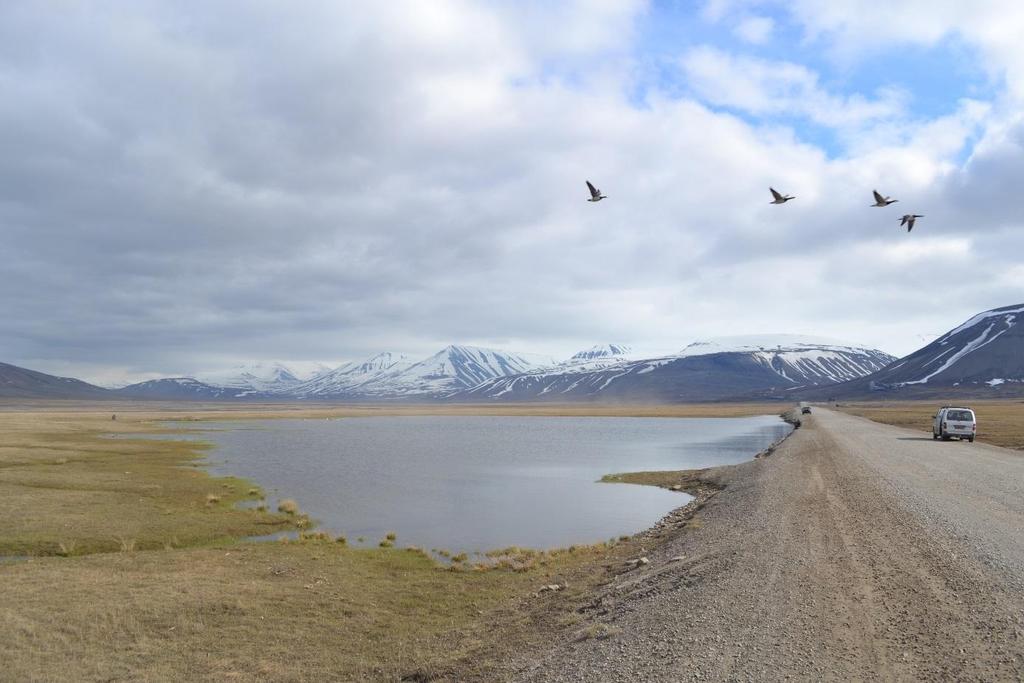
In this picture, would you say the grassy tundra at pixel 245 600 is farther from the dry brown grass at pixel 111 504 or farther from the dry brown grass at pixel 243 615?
the dry brown grass at pixel 111 504

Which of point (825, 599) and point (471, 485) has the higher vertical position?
point (825, 599)

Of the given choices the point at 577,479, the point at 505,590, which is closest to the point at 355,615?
the point at 505,590

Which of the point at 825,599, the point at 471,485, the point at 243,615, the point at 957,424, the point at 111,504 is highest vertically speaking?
the point at 957,424

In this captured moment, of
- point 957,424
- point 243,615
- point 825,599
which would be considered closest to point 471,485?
point 243,615

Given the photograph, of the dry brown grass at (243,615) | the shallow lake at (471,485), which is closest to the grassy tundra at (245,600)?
the dry brown grass at (243,615)

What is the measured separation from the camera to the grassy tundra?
1442 centimetres

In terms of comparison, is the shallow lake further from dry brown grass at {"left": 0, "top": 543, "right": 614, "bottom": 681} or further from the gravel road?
the gravel road

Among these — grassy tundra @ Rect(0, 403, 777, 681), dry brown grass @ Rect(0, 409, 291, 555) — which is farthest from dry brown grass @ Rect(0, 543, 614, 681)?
dry brown grass @ Rect(0, 409, 291, 555)

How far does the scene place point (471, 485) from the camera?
4681cm

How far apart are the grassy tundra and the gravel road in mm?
2273

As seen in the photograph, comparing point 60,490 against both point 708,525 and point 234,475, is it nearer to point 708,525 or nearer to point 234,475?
point 234,475

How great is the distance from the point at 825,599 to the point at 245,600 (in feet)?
47.5

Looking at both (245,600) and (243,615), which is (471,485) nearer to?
(245,600)

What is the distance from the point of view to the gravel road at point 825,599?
34.8ft
